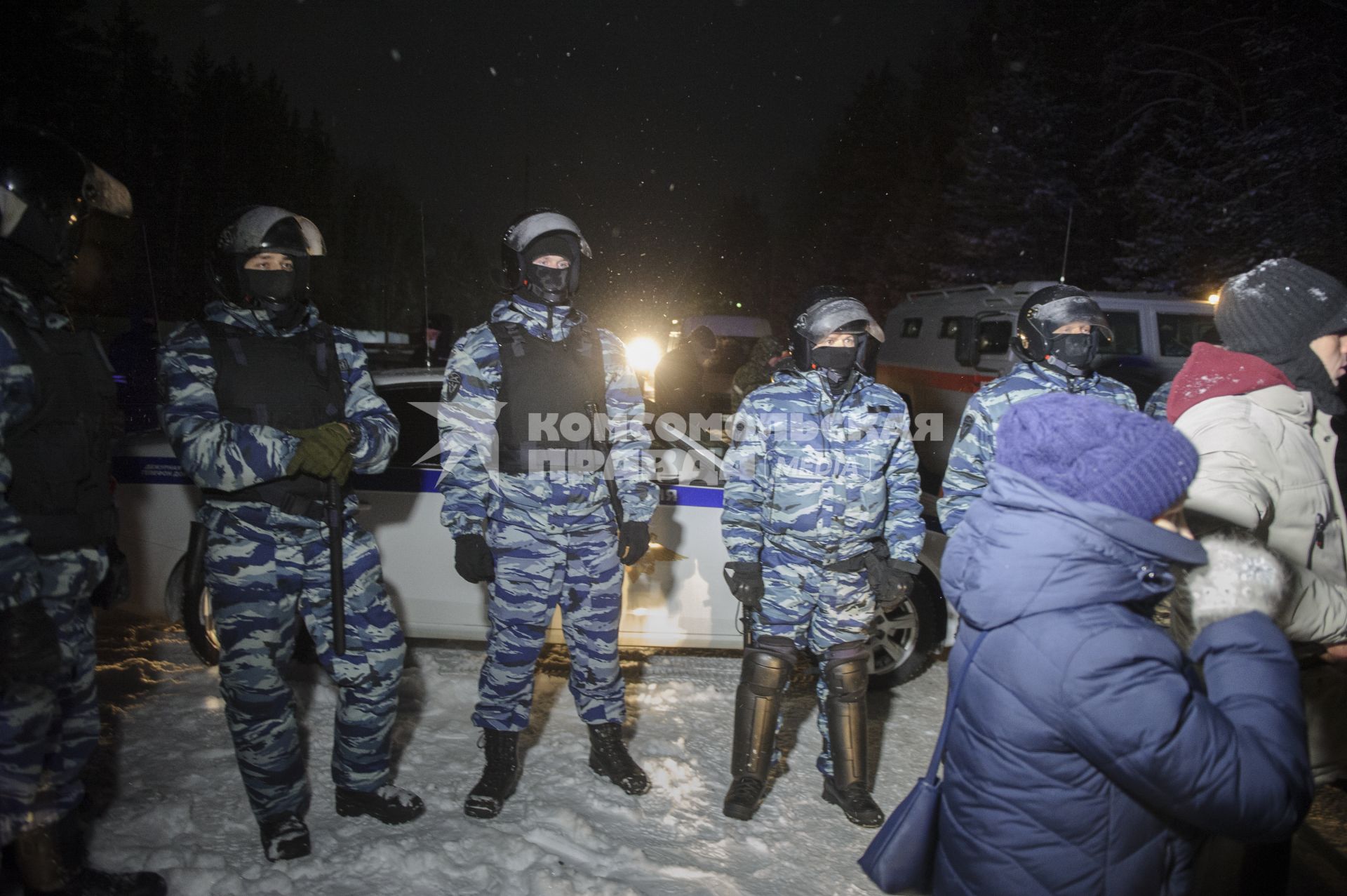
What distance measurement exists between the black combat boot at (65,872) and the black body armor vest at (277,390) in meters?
1.09

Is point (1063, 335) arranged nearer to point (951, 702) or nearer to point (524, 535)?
point (951, 702)

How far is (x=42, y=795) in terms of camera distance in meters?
2.27

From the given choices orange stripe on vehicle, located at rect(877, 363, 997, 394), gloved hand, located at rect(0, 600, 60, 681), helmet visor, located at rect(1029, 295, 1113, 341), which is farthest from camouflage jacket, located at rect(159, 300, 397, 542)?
orange stripe on vehicle, located at rect(877, 363, 997, 394)

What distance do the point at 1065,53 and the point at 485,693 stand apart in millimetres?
24793

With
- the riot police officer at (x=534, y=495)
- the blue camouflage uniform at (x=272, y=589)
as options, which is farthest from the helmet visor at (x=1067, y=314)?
the blue camouflage uniform at (x=272, y=589)

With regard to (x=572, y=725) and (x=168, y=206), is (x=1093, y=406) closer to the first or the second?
(x=572, y=725)

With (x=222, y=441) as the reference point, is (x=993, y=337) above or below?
above

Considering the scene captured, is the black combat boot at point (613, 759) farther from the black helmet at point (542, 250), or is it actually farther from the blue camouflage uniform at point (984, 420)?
the black helmet at point (542, 250)

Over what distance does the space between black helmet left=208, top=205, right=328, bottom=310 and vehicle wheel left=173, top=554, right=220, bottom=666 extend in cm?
181

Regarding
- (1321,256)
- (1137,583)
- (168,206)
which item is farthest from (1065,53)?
(168,206)

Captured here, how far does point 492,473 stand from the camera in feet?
10.1

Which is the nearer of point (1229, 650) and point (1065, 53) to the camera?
point (1229, 650)

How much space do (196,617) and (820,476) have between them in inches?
127

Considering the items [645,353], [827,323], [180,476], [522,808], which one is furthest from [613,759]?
[645,353]
